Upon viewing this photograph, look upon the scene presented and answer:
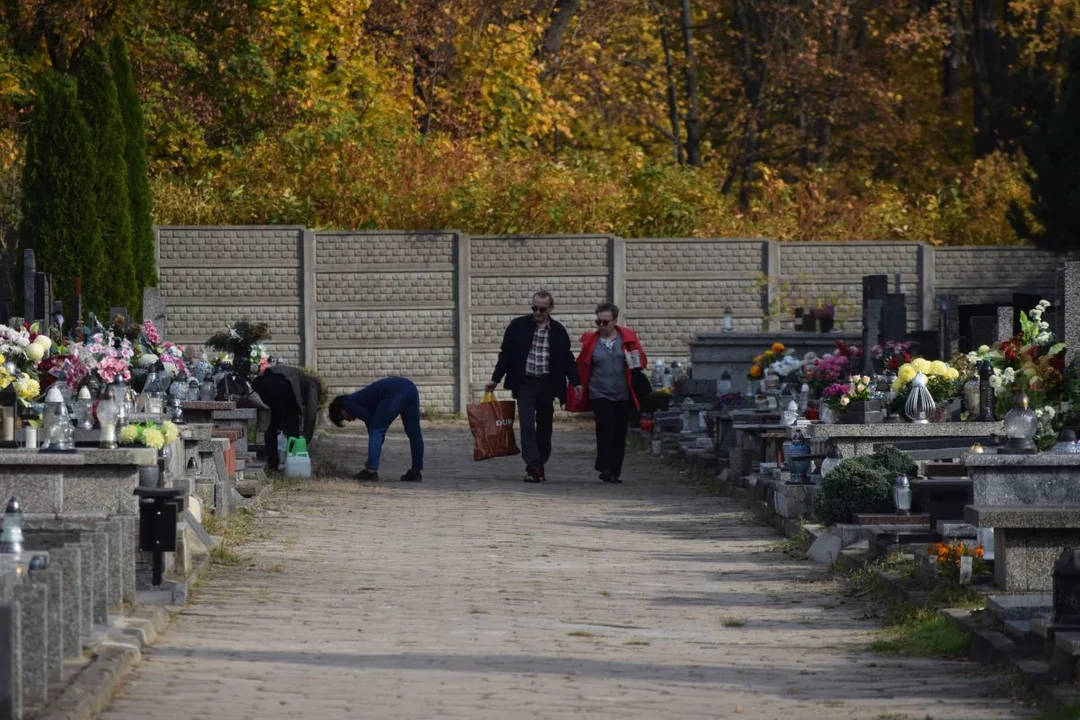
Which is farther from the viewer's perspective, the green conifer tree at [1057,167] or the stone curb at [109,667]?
the green conifer tree at [1057,167]

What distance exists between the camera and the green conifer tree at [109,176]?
1035 inches

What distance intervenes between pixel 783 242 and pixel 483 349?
443 cm

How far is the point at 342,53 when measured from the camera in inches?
1409

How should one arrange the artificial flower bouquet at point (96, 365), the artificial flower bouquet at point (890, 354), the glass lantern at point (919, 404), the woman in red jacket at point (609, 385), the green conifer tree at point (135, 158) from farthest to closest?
the green conifer tree at point (135, 158)
the woman in red jacket at point (609, 385)
the artificial flower bouquet at point (890, 354)
the glass lantern at point (919, 404)
the artificial flower bouquet at point (96, 365)

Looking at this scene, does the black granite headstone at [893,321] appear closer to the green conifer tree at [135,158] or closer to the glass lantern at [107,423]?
the green conifer tree at [135,158]

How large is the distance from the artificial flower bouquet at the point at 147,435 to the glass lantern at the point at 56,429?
1.03 ft

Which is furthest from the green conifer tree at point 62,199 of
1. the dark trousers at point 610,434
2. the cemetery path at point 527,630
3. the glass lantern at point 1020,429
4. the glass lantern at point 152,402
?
the glass lantern at point 1020,429

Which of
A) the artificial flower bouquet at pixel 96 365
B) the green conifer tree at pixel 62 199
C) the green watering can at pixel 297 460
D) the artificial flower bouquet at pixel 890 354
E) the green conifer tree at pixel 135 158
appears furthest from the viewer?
the green conifer tree at pixel 135 158

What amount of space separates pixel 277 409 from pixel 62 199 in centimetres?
752

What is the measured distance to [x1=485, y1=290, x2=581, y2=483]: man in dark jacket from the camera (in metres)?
20.2

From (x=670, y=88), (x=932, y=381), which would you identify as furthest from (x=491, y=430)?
(x=670, y=88)

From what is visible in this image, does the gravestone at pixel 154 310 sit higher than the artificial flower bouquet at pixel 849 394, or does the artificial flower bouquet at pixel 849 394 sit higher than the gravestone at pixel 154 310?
the gravestone at pixel 154 310

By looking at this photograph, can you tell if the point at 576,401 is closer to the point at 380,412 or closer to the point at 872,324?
the point at 380,412

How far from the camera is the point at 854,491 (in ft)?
46.2
